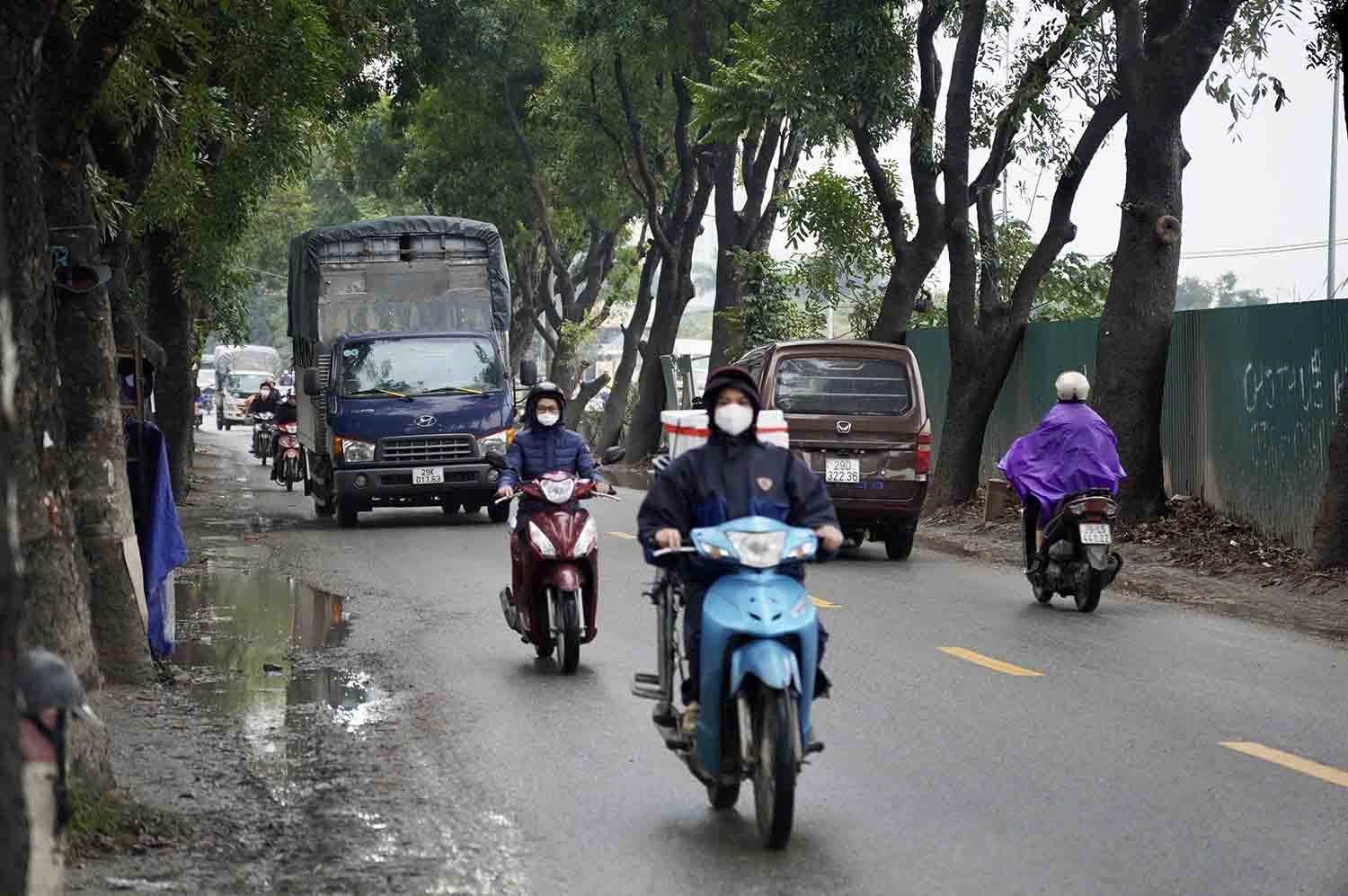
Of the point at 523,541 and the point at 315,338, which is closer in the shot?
the point at 523,541

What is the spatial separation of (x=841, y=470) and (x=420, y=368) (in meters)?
6.92

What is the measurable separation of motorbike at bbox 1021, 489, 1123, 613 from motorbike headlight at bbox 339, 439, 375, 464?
33.7 feet

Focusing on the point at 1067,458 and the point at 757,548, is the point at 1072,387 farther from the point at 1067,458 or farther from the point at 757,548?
the point at 757,548

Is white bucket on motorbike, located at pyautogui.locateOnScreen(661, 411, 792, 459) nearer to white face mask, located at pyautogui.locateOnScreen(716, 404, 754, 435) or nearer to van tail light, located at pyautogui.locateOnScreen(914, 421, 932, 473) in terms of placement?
white face mask, located at pyautogui.locateOnScreen(716, 404, 754, 435)

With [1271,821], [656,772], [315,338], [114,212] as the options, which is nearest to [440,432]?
[315,338]

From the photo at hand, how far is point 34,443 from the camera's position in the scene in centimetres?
785

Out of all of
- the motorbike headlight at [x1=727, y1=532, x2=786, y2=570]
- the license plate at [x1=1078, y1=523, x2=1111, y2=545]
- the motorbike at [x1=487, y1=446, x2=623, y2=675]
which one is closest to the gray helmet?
the motorbike headlight at [x1=727, y1=532, x2=786, y2=570]

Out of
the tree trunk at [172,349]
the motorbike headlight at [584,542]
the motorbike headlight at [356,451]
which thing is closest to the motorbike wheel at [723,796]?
the motorbike headlight at [584,542]

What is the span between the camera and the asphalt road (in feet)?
22.5

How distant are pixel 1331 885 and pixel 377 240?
74.2 feet

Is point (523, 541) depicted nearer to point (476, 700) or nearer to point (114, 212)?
point (476, 700)

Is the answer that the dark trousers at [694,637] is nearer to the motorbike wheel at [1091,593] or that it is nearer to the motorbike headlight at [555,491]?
the motorbike headlight at [555,491]

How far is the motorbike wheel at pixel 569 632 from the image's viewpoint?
453 inches

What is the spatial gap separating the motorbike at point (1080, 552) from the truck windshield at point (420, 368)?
10291 millimetres
